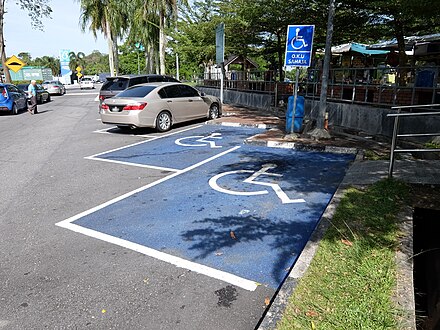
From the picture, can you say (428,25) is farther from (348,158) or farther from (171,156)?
(171,156)

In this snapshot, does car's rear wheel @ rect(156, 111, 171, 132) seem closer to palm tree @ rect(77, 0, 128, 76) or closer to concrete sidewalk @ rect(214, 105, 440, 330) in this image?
concrete sidewalk @ rect(214, 105, 440, 330)

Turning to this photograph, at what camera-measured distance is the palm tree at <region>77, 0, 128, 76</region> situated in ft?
108

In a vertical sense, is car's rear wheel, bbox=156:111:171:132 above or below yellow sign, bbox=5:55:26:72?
below

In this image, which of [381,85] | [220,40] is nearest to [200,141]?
[381,85]

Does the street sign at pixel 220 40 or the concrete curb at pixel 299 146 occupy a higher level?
the street sign at pixel 220 40

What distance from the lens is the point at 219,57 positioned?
1529 centimetres

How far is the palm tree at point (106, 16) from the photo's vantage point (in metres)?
32.9

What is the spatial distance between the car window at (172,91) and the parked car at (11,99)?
10.8m

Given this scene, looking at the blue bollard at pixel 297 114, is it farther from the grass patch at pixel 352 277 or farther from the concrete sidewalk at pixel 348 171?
the grass patch at pixel 352 277

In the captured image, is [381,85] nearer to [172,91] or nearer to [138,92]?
[172,91]

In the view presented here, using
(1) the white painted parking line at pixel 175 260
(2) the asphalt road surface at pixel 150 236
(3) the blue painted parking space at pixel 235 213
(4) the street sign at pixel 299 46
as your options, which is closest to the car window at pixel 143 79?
(2) the asphalt road surface at pixel 150 236

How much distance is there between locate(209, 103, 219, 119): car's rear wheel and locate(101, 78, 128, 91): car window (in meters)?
3.51

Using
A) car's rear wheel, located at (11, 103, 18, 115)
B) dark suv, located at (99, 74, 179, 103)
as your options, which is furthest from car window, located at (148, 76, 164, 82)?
car's rear wheel, located at (11, 103, 18, 115)

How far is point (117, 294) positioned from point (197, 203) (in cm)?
218
